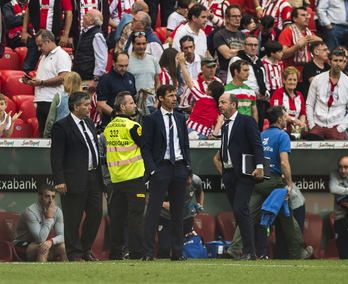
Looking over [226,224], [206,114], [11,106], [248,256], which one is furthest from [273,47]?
[248,256]

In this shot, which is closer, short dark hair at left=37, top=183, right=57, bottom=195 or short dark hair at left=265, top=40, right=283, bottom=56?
short dark hair at left=37, top=183, right=57, bottom=195

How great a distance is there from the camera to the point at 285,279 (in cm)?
873

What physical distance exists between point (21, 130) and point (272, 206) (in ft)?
13.5

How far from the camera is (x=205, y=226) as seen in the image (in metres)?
13.4

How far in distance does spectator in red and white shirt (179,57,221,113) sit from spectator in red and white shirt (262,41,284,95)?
152cm

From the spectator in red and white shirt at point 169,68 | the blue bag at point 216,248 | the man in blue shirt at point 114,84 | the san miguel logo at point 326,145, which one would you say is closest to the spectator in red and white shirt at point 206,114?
the spectator in red and white shirt at point 169,68

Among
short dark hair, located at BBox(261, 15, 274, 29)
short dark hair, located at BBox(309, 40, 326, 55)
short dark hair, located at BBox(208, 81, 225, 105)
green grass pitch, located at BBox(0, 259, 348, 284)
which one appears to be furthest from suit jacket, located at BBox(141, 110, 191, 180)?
short dark hair, located at BBox(261, 15, 274, 29)

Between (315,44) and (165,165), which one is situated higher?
(315,44)

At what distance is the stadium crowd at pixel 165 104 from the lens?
11.5 metres

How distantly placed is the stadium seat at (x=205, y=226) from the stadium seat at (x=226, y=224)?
97 mm

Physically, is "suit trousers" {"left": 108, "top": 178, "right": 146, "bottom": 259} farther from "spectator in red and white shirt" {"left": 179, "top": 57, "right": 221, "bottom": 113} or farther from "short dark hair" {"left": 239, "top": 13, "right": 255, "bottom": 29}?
"short dark hair" {"left": 239, "top": 13, "right": 255, "bottom": 29}

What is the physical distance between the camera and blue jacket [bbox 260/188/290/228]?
12.2 meters

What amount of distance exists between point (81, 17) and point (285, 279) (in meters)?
8.16

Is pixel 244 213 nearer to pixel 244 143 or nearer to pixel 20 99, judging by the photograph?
pixel 244 143
